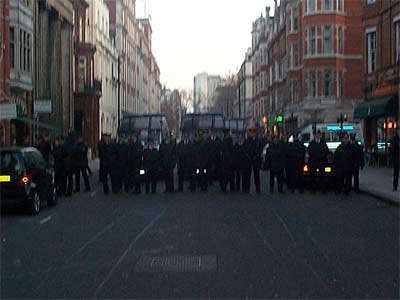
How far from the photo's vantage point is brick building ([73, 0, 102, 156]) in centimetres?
5659

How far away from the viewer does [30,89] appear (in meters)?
37.8

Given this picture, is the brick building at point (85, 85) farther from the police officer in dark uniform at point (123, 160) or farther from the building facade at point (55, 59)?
the police officer in dark uniform at point (123, 160)

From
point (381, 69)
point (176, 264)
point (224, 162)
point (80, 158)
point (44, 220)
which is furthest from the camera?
point (381, 69)

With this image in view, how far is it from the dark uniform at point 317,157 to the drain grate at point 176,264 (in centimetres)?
1276

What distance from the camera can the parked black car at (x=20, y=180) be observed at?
16734 millimetres

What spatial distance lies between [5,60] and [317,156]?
53.9 ft

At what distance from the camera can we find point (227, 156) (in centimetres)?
2353

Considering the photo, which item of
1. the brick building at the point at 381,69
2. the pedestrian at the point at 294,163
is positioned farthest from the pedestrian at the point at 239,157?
the brick building at the point at 381,69

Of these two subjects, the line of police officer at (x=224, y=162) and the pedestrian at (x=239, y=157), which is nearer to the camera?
the line of police officer at (x=224, y=162)

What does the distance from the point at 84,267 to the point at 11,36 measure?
26963 mm

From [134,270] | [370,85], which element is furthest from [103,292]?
[370,85]

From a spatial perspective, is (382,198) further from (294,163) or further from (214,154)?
(214,154)

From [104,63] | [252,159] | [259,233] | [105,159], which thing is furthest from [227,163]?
[104,63]

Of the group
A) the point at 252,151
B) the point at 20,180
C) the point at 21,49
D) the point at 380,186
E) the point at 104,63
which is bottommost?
the point at 380,186
